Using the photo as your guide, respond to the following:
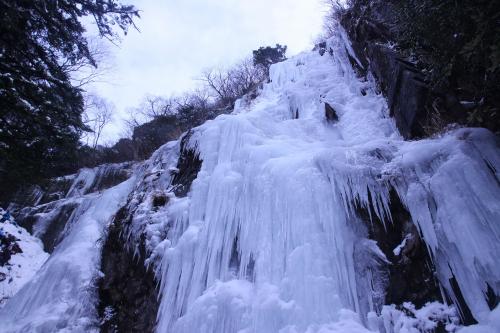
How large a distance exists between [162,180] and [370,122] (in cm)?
421

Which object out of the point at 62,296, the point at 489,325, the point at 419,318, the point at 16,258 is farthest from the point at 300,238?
the point at 16,258

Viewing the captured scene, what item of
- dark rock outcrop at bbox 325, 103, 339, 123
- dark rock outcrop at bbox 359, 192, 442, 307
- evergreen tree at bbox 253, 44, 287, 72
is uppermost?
evergreen tree at bbox 253, 44, 287, 72

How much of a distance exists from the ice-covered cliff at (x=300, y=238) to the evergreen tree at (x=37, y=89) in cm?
171

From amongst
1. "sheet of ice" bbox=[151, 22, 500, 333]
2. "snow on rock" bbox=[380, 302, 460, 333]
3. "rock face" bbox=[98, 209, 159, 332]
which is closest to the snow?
"sheet of ice" bbox=[151, 22, 500, 333]

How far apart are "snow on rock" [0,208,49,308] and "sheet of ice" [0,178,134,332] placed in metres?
2.28

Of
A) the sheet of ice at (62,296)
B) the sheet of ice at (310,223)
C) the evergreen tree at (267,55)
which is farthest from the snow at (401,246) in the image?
the evergreen tree at (267,55)

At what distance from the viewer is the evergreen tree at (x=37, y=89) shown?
14.3ft

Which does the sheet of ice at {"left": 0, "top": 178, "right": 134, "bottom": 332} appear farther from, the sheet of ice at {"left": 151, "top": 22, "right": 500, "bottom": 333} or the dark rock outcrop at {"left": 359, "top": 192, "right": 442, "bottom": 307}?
the dark rock outcrop at {"left": 359, "top": 192, "right": 442, "bottom": 307}

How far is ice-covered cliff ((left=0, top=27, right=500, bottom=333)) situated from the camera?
2.60 metres

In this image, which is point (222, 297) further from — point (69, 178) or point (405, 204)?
point (69, 178)

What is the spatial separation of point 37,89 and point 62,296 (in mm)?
3274

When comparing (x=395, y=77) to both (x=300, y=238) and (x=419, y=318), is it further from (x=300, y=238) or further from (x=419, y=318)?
(x=419, y=318)

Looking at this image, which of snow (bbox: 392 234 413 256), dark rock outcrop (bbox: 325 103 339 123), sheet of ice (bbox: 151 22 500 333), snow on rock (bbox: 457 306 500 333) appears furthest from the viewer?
dark rock outcrop (bbox: 325 103 339 123)

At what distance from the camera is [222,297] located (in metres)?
3.37
